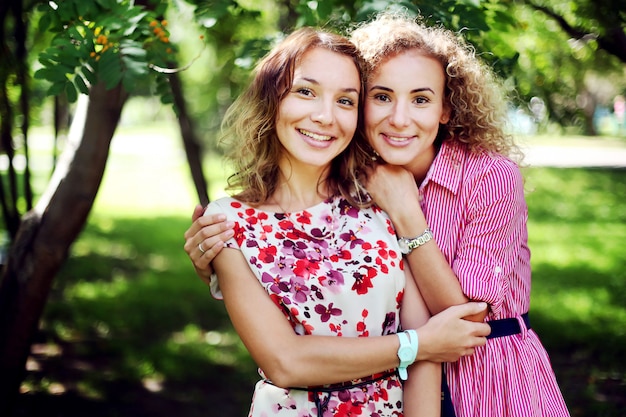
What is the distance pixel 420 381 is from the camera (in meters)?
2.23

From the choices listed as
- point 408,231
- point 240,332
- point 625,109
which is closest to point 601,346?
point 625,109

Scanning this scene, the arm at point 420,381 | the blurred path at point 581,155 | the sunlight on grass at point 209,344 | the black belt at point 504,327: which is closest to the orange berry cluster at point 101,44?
the arm at point 420,381

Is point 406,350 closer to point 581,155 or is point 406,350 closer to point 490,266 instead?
point 490,266

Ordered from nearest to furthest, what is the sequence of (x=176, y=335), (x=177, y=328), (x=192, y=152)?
(x=192, y=152)
(x=176, y=335)
(x=177, y=328)

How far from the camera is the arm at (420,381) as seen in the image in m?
2.21

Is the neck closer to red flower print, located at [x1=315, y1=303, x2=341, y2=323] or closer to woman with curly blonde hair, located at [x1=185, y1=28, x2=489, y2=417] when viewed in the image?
woman with curly blonde hair, located at [x1=185, y1=28, x2=489, y2=417]

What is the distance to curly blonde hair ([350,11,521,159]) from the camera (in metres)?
2.40

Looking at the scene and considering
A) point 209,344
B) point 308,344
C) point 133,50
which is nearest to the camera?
point 308,344

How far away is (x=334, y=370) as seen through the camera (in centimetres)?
211

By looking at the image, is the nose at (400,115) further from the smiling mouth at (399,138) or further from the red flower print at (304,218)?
the red flower print at (304,218)

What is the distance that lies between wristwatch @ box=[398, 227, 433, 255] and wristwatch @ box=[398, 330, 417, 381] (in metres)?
0.28

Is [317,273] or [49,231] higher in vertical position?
[49,231]

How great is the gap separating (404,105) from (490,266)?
62 centimetres

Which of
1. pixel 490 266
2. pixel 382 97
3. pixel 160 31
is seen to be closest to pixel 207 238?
pixel 382 97
